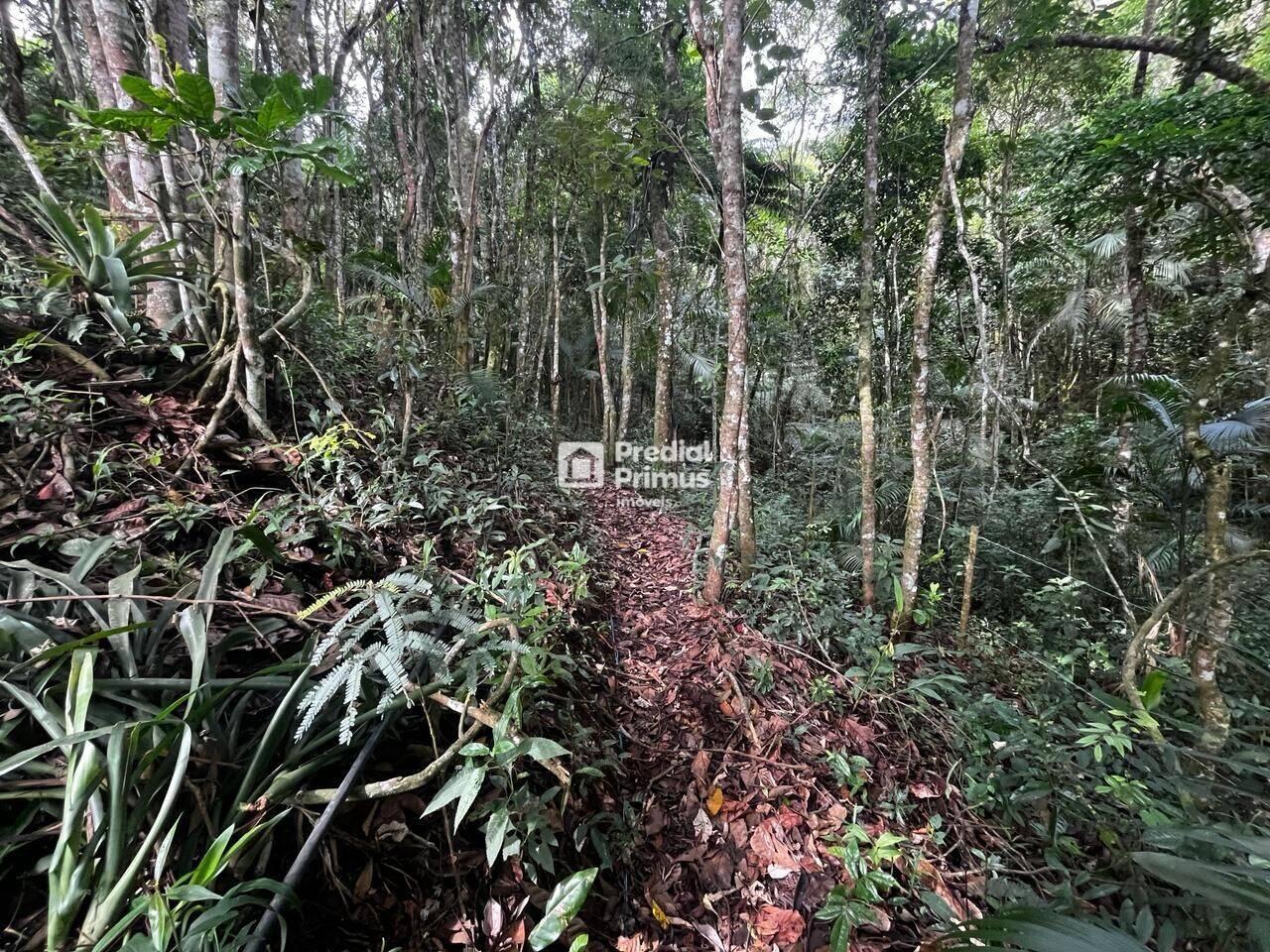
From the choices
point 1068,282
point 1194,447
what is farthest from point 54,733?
point 1068,282

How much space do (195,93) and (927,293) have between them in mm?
3677

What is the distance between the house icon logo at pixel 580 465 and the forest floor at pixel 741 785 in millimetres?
3040

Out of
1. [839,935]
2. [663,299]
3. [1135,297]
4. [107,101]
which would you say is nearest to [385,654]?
[839,935]

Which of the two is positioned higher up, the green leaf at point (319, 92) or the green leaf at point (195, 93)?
the green leaf at point (319, 92)

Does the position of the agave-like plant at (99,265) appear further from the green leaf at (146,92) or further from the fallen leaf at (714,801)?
the fallen leaf at (714,801)

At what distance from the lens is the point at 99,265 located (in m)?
2.47

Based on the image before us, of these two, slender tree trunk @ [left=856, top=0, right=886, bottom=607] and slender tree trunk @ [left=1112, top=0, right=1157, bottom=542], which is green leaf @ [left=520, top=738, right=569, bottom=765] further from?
slender tree trunk @ [left=1112, top=0, right=1157, bottom=542]

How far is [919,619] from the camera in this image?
3.15 meters

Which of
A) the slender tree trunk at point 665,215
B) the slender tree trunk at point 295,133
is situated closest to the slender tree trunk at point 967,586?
the slender tree trunk at point 665,215

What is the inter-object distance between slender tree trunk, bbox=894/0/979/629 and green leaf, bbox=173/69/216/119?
11.7 feet

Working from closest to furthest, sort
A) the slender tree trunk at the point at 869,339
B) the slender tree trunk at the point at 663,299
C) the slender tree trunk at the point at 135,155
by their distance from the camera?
the slender tree trunk at the point at 135,155, the slender tree trunk at the point at 869,339, the slender tree trunk at the point at 663,299

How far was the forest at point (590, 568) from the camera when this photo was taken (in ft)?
4.05

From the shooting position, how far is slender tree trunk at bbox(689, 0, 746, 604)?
3.08m

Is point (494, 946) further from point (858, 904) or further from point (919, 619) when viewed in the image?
point (919, 619)
